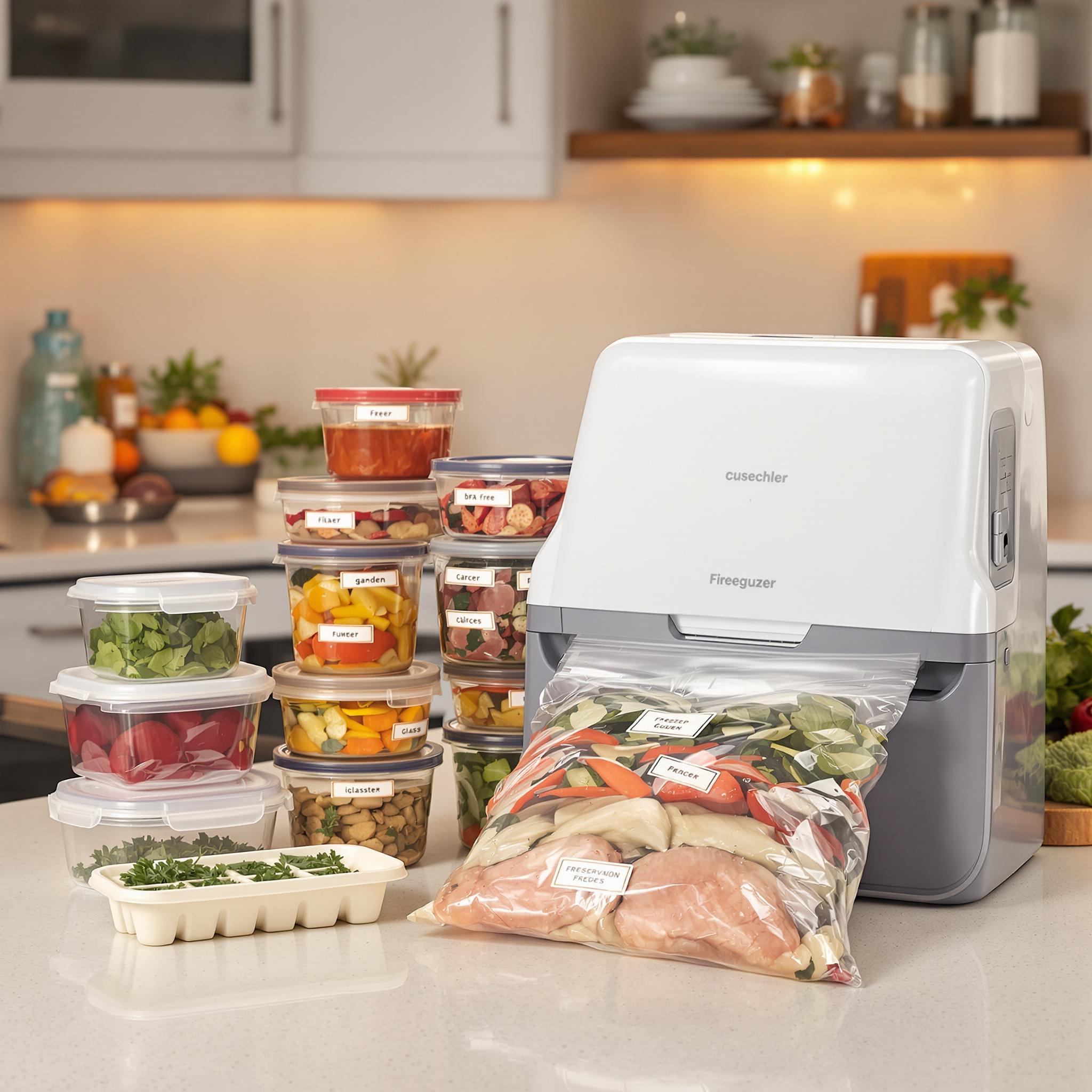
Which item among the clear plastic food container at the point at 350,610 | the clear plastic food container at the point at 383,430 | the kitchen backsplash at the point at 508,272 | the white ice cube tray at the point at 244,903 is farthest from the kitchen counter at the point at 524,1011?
the kitchen backsplash at the point at 508,272

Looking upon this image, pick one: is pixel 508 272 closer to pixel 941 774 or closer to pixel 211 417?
pixel 211 417

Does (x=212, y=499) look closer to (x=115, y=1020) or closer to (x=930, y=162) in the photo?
(x=930, y=162)

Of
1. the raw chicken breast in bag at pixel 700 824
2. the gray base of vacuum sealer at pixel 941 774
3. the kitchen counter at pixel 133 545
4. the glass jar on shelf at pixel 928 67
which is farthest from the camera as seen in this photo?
the glass jar on shelf at pixel 928 67

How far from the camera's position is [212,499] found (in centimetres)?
341

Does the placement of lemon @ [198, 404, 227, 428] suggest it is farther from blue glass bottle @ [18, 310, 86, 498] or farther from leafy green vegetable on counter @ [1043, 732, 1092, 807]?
leafy green vegetable on counter @ [1043, 732, 1092, 807]

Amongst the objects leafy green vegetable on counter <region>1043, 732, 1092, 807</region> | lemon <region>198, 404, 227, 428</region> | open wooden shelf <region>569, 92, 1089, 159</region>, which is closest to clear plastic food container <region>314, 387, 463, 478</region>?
leafy green vegetable on counter <region>1043, 732, 1092, 807</region>

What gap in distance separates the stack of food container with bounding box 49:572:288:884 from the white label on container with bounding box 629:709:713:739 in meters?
0.29

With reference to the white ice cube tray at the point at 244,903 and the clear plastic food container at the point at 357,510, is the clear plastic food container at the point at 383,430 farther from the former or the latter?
the white ice cube tray at the point at 244,903

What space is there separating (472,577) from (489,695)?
3.6 inches

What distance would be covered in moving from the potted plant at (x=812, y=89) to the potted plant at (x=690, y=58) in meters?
0.11

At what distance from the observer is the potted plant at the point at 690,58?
10.4 ft

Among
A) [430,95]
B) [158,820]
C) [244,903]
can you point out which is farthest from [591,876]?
[430,95]

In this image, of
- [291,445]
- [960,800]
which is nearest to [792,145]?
[291,445]

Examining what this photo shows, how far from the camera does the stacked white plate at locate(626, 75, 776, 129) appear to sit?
3.16 metres
